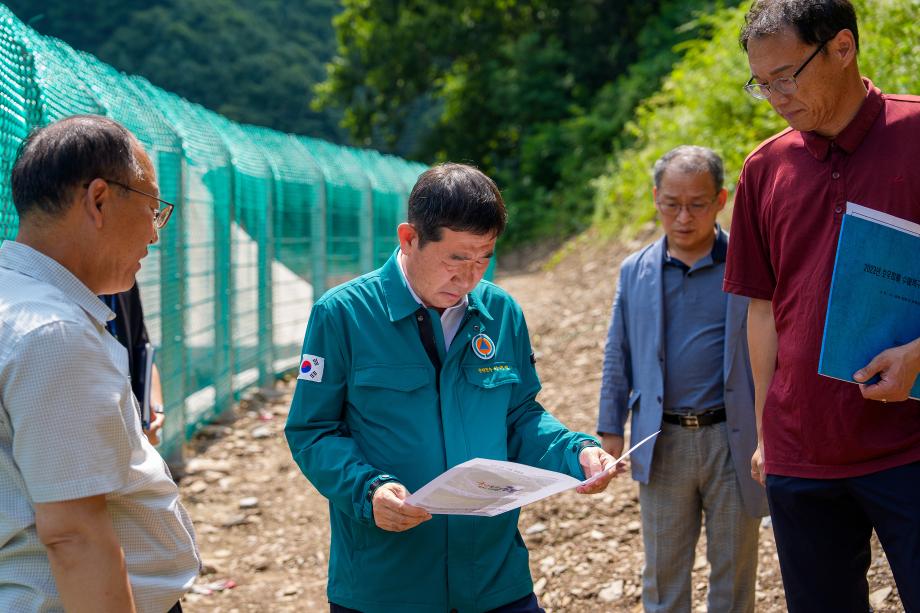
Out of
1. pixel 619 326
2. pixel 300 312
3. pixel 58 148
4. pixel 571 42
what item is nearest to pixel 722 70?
pixel 300 312

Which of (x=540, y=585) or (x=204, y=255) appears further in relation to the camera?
(x=204, y=255)

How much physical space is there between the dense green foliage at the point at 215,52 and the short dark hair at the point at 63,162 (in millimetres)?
28716

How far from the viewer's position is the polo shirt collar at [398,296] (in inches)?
98.0

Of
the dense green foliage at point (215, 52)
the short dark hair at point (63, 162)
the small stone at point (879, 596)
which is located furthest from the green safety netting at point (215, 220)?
the dense green foliage at point (215, 52)

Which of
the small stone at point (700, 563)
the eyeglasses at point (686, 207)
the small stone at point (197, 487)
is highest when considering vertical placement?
the eyeglasses at point (686, 207)

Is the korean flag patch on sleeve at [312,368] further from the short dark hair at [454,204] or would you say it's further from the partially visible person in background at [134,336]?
the partially visible person in background at [134,336]

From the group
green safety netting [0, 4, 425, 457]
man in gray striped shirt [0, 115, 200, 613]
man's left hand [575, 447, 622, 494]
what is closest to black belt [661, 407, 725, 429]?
man's left hand [575, 447, 622, 494]

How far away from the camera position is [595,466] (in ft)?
7.95

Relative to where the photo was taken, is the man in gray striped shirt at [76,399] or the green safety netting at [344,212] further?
the green safety netting at [344,212]

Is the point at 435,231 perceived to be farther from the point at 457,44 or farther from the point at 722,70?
the point at 457,44

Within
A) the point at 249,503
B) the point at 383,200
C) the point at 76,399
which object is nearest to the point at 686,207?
the point at 76,399

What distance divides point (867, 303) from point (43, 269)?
74.1 inches

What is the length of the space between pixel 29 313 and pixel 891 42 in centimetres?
715

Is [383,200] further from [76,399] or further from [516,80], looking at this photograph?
[516,80]
